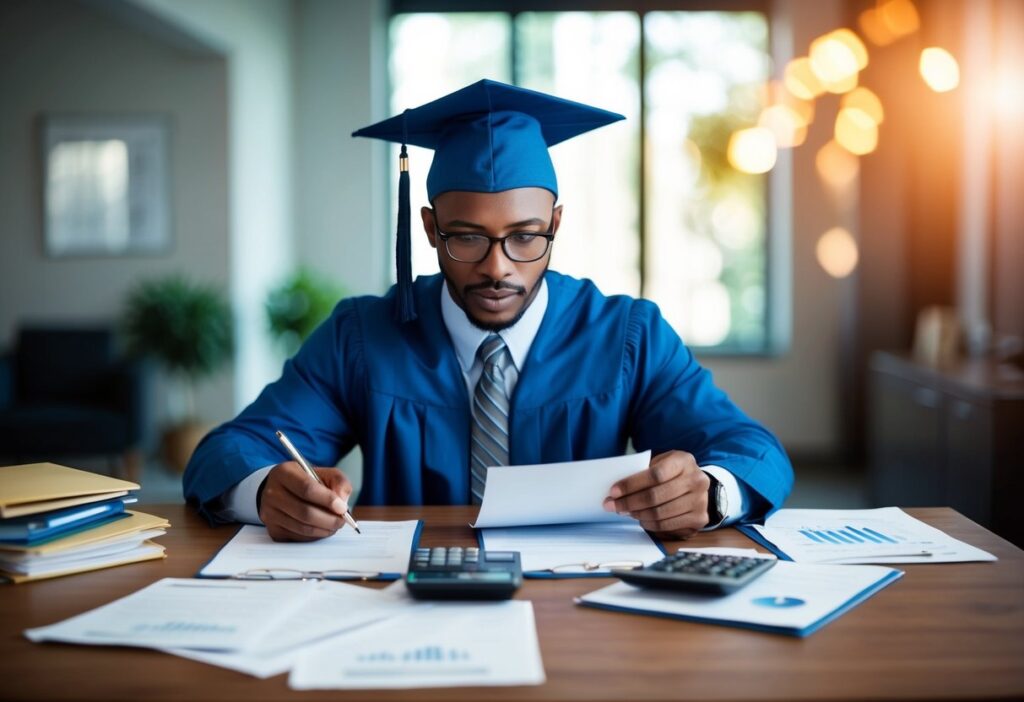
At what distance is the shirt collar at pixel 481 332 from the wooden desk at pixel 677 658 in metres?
0.74

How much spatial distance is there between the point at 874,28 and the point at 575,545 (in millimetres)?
5613

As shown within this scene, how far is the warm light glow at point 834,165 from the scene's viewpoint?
6.29 metres

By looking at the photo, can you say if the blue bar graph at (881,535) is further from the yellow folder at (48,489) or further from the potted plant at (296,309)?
the potted plant at (296,309)

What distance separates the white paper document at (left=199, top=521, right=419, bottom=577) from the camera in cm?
129

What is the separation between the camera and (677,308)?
6.81m

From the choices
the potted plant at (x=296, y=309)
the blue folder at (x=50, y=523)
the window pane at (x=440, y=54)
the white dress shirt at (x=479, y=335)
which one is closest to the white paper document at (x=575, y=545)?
the white dress shirt at (x=479, y=335)

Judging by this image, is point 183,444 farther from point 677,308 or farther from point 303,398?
point 303,398


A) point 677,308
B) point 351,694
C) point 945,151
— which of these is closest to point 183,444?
point 677,308

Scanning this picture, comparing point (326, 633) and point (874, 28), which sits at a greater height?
point (874, 28)

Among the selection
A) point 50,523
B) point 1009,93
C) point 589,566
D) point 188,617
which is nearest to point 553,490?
point 589,566

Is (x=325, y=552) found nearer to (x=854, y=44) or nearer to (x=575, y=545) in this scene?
(x=575, y=545)

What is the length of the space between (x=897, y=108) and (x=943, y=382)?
296 cm

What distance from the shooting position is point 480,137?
5.98 ft

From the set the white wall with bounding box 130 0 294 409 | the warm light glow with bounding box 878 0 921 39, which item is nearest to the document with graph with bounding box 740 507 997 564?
the white wall with bounding box 130 0 294 409
